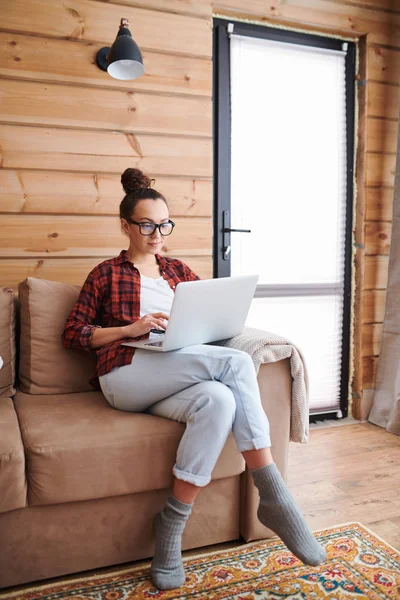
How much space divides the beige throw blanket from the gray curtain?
48.3 inches

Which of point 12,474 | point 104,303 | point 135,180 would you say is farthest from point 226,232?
point 12,474

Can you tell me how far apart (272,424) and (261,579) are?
46cm

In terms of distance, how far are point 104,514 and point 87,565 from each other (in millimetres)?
161

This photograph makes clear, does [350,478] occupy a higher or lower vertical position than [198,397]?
lower

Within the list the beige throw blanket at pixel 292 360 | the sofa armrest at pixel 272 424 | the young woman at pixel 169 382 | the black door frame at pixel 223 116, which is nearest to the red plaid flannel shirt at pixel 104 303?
the young woman at pixel 169 382

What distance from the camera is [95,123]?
8.22 feet

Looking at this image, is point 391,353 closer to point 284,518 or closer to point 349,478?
point 349,478

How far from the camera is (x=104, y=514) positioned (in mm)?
1615

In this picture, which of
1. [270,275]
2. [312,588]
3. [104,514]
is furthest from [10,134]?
[312,588]

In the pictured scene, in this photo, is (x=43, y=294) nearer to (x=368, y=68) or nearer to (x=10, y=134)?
(x=10, y=134)

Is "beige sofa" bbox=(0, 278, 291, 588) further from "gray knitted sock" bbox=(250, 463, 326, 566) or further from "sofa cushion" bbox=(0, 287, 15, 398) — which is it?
"gray knitted sock" bbox=(250, 463, 326, 566)

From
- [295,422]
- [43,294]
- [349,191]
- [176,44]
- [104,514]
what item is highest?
[176,44]

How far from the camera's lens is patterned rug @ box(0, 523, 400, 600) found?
59.8 inches

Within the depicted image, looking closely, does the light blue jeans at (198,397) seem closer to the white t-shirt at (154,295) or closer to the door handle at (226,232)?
the white t-shirt at (154,295)
